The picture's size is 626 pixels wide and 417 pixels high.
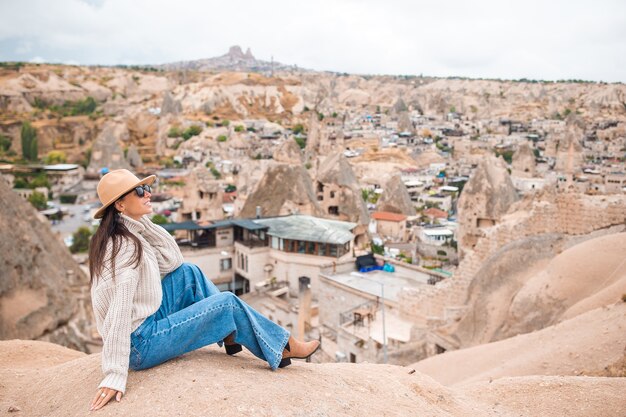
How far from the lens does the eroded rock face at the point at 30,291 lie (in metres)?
17.5

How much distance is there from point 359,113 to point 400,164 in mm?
71410

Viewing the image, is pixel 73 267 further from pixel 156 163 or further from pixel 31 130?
pixel 31 130

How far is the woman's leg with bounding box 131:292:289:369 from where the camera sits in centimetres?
443

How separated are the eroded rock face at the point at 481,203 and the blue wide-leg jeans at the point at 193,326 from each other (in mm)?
25019

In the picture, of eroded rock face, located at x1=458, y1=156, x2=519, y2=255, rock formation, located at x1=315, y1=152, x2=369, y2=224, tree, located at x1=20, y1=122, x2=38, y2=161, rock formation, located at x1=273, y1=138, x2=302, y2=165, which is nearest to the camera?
eroded rock face, located at x1=458, y1=156, x2=519, y2=255

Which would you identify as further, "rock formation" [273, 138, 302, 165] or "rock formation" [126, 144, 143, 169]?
"rock formation" [126, 144, 143, 169]

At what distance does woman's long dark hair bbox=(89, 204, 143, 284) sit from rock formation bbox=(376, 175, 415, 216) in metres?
41.1

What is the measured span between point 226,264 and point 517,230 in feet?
50.4

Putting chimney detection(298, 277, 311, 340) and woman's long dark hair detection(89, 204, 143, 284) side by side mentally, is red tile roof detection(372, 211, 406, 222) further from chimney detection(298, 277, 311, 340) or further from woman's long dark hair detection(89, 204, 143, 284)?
woman's long dark hair detection(89, 204, 143, 284)

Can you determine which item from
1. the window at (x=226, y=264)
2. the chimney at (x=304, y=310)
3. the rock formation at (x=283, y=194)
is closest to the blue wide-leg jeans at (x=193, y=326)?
the chimney at (x=304, y=310)

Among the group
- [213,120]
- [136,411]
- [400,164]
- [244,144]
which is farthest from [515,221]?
[213,120]

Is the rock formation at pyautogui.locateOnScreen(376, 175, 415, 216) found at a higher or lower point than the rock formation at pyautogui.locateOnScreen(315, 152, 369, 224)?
lower

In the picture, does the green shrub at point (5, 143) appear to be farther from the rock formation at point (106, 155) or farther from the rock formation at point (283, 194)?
the rock formation at point (283, 194)

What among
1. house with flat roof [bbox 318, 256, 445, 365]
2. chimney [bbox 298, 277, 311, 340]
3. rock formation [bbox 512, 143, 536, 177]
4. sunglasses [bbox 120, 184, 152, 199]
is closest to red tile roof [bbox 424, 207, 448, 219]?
rock formation [bbox 512, 143, 536, 177]
